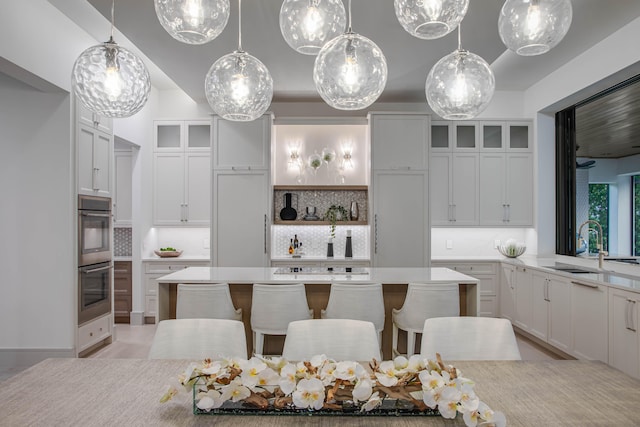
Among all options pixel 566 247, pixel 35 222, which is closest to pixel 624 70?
pixel 566 247

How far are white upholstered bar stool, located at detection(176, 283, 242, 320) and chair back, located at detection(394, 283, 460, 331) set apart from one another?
1370 mm

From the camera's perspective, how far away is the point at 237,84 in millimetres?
1938

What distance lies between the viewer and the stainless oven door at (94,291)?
13.7 feet

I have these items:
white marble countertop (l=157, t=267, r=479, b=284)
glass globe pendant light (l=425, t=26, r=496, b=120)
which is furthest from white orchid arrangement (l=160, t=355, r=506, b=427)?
white marble countertop (l=157, t=267, r=479, b=284)

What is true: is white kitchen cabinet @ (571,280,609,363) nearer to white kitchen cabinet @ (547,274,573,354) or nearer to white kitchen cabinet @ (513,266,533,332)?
white kitchen cabinet @ (547,274,573,354)

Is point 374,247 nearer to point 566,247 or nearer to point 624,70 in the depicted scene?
point 566,247

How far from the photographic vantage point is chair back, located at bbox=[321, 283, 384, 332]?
318 centimetres

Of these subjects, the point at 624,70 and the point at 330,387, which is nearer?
the point at 330,387

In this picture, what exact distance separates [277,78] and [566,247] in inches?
163

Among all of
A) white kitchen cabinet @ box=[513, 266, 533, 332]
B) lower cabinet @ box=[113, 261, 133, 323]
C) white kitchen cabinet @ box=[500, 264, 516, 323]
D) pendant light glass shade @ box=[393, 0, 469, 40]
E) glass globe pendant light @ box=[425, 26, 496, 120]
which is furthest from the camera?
lower cabinet @ box=[113, 261, 133, 323]

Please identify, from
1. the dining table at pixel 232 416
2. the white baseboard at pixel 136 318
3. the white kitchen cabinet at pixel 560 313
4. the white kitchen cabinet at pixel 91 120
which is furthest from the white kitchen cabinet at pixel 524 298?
the white kitchen cabinet at pixel 91 120

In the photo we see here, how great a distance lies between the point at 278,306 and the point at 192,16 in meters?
2.10

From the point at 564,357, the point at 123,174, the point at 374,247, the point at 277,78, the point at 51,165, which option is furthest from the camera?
the point at 123,174

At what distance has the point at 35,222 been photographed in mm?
4047
